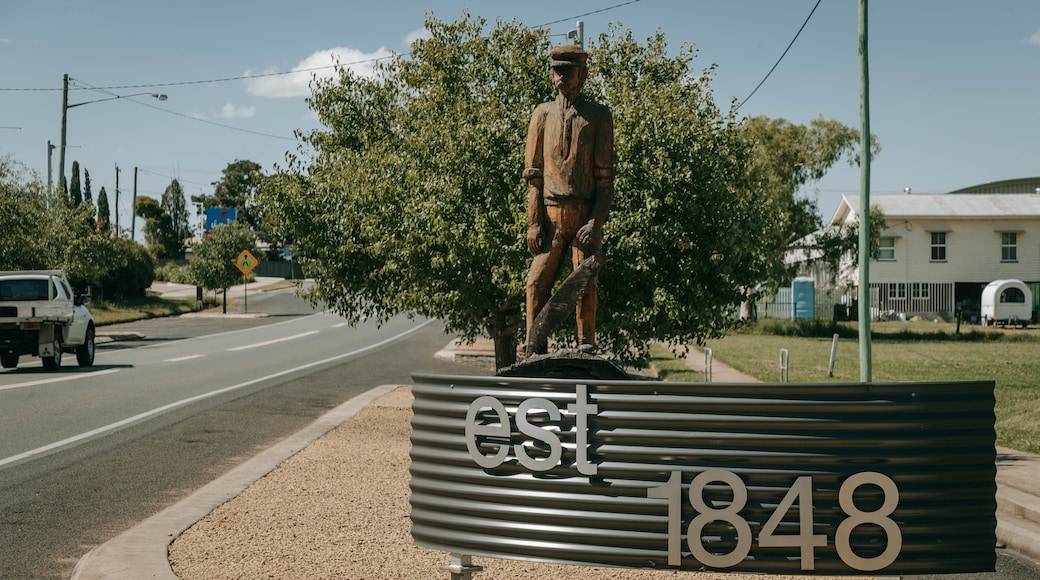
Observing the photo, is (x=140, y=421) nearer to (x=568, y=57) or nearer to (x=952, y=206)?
(x=568, y=57)

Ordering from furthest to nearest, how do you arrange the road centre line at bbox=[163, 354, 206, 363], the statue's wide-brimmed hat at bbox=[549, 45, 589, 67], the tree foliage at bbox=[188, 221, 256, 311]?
the tree foliage at bbox=[188, 221, 256, 311] → the road centre line at bbox=[163, 354, 206, 363] → the statue's wide-brimmed hat at bbox=[549, 45, 589, 67]

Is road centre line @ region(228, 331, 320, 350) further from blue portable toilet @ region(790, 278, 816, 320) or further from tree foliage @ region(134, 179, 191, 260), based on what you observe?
tree foliage @ region(134, 179, 191, 260)

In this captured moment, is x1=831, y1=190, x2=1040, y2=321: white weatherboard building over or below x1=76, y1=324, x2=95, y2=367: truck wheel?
over

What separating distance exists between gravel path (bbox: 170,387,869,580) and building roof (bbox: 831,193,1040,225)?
148ft

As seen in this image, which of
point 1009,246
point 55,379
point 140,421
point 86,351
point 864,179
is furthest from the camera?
point 1009,246

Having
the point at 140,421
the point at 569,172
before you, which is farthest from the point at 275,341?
the point at 569,172

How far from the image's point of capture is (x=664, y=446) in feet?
15.6

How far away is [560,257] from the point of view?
718 centimetres

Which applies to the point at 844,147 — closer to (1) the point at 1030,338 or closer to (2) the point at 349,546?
(1) the point at 1030,338

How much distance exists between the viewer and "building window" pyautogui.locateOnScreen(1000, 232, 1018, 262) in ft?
170

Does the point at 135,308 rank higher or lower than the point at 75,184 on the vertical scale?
lower

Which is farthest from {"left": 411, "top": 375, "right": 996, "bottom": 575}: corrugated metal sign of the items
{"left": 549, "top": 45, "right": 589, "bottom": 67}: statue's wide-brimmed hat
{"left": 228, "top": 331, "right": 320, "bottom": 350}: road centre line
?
{"left": 228, "top": 331, "right": 320, "bottom": 350}: road centre line

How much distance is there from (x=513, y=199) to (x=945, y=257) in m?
46.4

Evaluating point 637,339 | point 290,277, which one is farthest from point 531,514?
point 290,277
